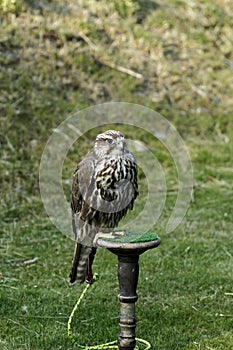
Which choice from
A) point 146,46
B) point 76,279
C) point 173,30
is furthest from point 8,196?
point 173,30

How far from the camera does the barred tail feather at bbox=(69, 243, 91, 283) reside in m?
4.21

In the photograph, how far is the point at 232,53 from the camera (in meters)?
11.2

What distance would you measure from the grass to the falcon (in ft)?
1.69

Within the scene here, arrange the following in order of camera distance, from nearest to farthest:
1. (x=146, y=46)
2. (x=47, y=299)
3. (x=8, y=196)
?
(x=47, y=299)
(x=8, y=196)
(x=146, y=46)

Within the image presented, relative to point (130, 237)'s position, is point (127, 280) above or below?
below

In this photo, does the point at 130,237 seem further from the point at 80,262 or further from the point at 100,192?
the point at 80,262

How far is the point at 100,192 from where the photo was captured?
3920 mm

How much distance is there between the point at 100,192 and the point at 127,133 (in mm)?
4728

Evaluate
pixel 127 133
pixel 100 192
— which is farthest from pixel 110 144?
pixel 127 133

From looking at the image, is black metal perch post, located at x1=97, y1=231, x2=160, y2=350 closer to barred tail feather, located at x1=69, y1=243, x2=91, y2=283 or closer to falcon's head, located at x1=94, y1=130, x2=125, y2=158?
falcon's head, located at x1=94, y1=130, x2=125, y2=158

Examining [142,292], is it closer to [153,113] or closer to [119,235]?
[119,235]

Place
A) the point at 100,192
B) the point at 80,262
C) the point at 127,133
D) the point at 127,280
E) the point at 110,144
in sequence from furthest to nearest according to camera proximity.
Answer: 1. the point at 127,133
2. the point at 80,262
3. the point at 100,192
4. the point at 110,144
5. the point at 127,280

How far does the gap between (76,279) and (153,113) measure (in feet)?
17.7

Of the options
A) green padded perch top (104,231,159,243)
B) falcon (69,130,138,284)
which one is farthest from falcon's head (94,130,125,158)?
green padded perch top (104,231,159,243)
